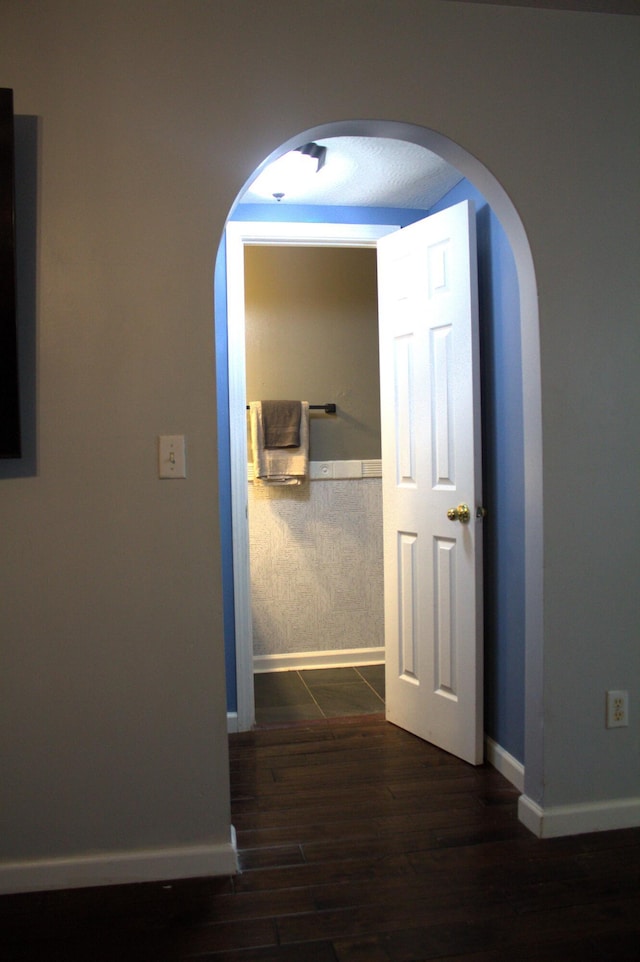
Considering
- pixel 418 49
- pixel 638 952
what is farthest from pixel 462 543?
pixel 418 49

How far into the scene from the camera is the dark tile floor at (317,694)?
131 inches

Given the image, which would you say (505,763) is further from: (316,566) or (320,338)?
Answer: (320,338)

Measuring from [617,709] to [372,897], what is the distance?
0.89 meters

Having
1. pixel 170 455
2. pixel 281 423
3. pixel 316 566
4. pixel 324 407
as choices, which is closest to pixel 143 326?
pixel 170 455

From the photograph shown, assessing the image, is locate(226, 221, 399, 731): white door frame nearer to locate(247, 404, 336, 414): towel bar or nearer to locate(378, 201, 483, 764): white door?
locate(378, 201, 483, 764): white door

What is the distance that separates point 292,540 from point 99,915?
7.86ft

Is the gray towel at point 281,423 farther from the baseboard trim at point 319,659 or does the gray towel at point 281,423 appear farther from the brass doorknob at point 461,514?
the brass doorknob at point 461,514

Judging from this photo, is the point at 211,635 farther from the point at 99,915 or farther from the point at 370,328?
the point at 370,328

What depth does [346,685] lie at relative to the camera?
375cm

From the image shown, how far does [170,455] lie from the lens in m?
1.98

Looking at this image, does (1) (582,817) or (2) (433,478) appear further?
(2) (433,478)

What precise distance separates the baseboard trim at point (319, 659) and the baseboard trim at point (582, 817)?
1944 millimetres

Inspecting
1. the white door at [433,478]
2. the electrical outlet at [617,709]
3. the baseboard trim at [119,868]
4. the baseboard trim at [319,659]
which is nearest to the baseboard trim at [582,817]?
the electrical outlet at [617,709]

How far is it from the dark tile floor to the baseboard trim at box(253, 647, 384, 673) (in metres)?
0.04
